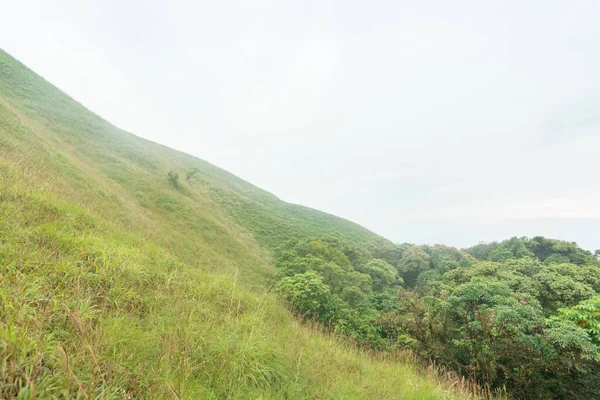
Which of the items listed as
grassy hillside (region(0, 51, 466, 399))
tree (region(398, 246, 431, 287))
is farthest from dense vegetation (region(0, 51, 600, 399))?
tree (region(398, 246, 431, 287))

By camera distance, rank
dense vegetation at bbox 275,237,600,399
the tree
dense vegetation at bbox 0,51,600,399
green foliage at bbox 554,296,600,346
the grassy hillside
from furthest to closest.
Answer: the tree → green foliage at bbox 554,296,600,346 → dense vegetation at bbox 275,237,600,399 → dense vegetation at bbox 0,51,600,399 → the grassy hillside

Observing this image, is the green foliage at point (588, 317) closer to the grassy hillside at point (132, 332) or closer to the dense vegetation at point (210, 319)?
the dense vegetation at point (210, 319)

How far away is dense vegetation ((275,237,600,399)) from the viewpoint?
8141mm

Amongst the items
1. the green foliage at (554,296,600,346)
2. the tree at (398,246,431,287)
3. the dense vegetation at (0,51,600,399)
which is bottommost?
the dense vegetation at (0,51,600,399)

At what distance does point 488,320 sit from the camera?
940cm

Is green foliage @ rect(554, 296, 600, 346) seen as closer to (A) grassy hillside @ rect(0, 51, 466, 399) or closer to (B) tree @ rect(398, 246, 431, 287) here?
(A) grassy hillside @ rect(0, 51, 466, 399)

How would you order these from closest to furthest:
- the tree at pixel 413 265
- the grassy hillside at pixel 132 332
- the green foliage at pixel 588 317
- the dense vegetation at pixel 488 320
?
1. the grassy hillside at pixel 132 332
2. the dense vegetation at pixel 488 320
3. the green foliage at pixel 588 317
4. the tree at pixel 413 265

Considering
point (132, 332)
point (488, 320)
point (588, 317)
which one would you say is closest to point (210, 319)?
point (132, 332)

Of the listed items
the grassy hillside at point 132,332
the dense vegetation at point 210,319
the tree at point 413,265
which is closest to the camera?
the grassy hillside at point 132,332

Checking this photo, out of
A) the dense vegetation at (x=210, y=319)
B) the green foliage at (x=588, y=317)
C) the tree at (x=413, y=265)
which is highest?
the green foliage at (x=588, y=317)

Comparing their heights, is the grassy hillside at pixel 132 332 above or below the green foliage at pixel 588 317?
below

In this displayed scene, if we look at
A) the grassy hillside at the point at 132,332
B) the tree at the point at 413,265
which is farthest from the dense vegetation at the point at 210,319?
the tree at the point at 413,265

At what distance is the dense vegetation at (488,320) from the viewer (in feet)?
26.7

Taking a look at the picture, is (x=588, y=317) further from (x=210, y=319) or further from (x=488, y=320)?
(x=210, y=319)
